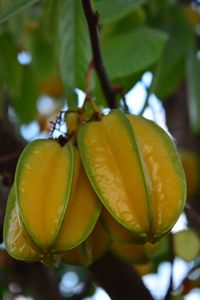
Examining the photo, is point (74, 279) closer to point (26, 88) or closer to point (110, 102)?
point (26, 88)

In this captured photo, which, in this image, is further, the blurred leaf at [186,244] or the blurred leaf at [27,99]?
the blurred leaf at [27,99]

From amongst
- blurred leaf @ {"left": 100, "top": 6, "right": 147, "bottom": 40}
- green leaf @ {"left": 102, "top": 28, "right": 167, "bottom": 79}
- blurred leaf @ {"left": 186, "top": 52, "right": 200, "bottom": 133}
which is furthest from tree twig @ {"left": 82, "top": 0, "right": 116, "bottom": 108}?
blurred leaf @ {"left": 186, "top": 52, "right": 200, "bottom": 133}

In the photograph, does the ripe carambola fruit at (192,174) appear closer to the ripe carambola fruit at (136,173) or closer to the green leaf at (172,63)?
the green leaf at (172,63)

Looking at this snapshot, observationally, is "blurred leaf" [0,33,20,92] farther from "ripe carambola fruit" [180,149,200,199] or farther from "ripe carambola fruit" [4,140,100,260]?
"ripe carambola fruit" [4,140,100,260]

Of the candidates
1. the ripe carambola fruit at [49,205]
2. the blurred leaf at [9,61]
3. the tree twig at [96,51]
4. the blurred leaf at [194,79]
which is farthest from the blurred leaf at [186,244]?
the ripe carambola fruit at [49,205]

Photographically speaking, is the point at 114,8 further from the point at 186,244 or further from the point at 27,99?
the point at 27,99

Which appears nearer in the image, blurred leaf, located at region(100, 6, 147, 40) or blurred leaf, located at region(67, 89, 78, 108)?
blurred leaf, located at region(67, 89, 78, 108)
